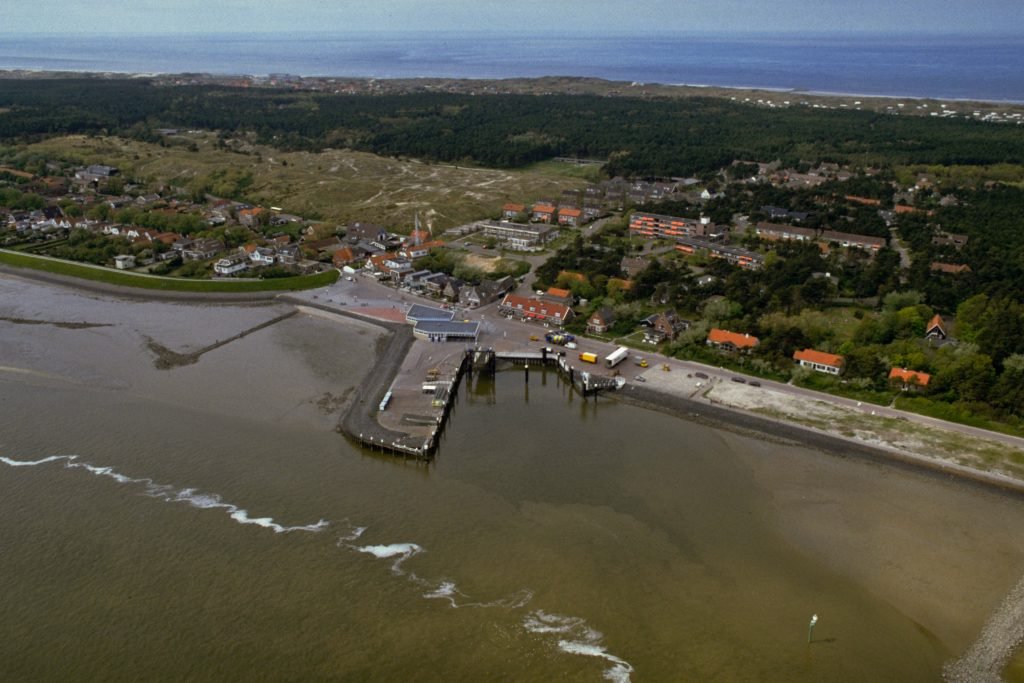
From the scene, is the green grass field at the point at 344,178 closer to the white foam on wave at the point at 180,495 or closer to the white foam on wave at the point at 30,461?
the white foam on wave at the point at 30,461

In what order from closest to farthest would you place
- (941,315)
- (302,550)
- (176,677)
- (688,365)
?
(176,677) < (302,550) < (688,365) < (941,315)

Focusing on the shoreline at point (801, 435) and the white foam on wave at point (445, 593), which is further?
the shoreline at point (801, 435)

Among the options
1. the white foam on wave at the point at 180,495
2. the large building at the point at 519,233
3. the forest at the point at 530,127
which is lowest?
the white foam on wave at the point at 180,495

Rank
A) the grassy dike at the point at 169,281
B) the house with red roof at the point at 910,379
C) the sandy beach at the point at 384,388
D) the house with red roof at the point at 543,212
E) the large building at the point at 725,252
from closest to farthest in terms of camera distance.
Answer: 1. the sandy beach at the point at 384,388
2. the house with red roof at the point at 910,379
3. the grassy dike at the point at 169,281
4. the large building at the point at 725,252
5. the house with red roof at the point at 543,212

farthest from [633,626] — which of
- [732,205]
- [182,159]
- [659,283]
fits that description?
[182,159]

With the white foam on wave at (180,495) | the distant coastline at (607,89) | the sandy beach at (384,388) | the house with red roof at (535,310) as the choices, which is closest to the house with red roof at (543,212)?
the house with red roof at (535,310)

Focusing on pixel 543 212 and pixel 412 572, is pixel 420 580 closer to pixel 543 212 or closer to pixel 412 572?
pixel 412 572

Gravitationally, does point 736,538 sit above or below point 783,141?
below

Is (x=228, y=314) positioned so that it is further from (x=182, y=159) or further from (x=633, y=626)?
(x=182, y=159)
